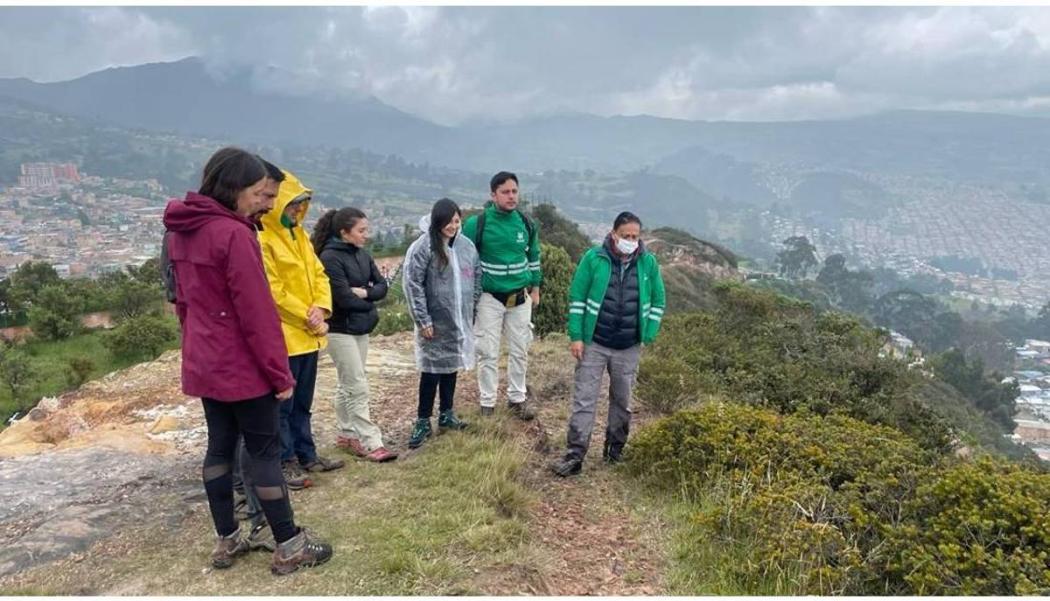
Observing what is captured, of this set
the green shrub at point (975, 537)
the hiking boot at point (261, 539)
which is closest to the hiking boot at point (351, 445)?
the hiking boot at point (261, 539)

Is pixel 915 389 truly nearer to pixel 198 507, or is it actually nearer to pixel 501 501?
pixel 501 501

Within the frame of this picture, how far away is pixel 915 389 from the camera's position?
8.04 m

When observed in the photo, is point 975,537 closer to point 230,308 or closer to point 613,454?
point 613,454

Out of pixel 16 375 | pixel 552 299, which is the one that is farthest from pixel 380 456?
pixel 16 375

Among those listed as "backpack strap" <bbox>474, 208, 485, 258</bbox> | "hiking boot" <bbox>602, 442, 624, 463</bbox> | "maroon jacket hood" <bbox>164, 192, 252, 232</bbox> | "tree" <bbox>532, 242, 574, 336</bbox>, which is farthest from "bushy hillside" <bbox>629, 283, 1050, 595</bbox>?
"tree" <bbox>532, 242, 574, 336</bbox>

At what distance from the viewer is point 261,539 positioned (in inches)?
115

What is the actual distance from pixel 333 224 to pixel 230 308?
5.13ft

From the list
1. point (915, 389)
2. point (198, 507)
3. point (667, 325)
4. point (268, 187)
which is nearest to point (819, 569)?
point (268, 187)

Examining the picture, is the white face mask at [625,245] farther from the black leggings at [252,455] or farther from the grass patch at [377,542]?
the black leggings at [252,455]

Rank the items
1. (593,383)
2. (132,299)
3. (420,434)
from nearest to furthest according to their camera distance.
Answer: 1. (593,383)
2. (420,434)
3. (132,299)

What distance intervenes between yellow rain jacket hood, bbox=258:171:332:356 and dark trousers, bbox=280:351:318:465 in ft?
0.42

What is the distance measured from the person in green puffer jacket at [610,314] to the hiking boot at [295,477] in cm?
155

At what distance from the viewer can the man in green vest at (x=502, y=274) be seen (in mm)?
4398

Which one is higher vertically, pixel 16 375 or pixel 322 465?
pixel 322 465
